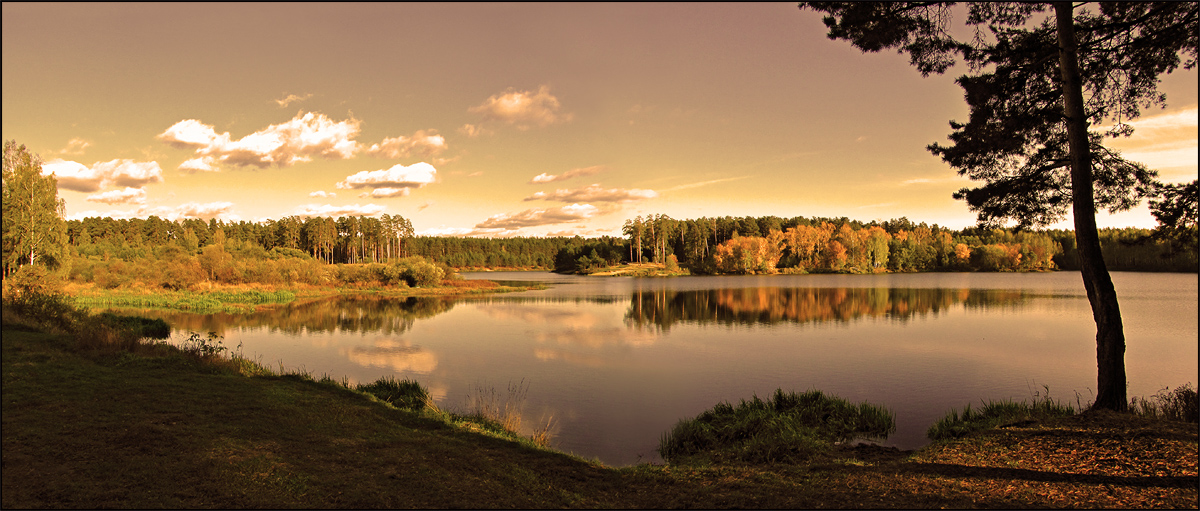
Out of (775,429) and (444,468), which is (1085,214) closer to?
(775,429)

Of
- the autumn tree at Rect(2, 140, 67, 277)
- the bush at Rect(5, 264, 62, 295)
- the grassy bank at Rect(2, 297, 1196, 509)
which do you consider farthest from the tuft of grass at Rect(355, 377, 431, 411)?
the autumn tree at Rect(2, 140, 67, 277)

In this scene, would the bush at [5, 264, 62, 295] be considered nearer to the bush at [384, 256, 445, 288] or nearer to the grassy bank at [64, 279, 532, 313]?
the grassy bank at [64, 279, 532, 313]

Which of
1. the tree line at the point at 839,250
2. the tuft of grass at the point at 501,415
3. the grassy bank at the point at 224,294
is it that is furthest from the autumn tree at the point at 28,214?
the tree line at the point at 839,250

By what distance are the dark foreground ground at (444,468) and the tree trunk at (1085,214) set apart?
146 cm

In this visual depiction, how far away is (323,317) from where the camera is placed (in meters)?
33.9

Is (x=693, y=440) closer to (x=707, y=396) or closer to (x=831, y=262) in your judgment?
(x=707, y=396)

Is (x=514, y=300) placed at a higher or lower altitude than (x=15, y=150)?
lower

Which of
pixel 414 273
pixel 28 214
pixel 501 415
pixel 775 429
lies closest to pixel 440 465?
pixel 501 415

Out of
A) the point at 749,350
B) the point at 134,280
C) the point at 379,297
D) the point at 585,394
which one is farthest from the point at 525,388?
the point at 134,280

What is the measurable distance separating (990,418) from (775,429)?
14.4 feet

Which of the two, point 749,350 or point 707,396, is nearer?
point 707,396

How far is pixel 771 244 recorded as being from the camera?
354 ft

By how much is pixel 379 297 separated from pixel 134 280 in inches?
744

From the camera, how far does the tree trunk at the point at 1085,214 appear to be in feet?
29.7
